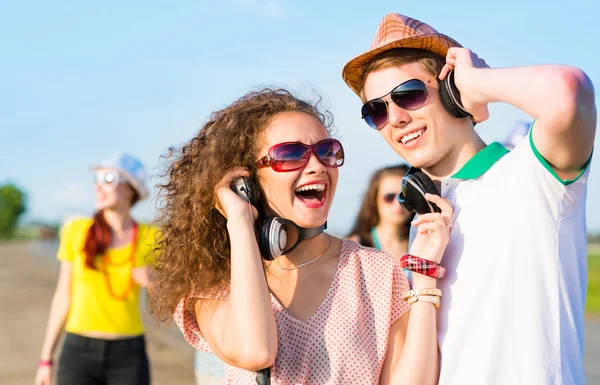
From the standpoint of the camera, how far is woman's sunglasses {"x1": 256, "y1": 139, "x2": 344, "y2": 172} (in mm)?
2711

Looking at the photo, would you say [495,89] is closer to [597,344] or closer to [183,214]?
[183,214]

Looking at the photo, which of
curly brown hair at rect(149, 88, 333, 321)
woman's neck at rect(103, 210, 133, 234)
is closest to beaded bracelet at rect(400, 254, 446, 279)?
curly brown hair at rect(149, 88, 333, 321)

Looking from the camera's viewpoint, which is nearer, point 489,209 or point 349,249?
point 489,209

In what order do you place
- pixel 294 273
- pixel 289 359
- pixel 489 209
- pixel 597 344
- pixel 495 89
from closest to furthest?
pixel 495 89
pixel 489 209
pixel 289 359
pixel 294 273
pixel 597 344

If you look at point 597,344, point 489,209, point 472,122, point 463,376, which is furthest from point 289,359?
point 597,344

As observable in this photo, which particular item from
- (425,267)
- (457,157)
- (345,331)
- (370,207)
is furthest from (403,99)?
(370,207)

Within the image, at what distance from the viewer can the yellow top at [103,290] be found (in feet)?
17.0

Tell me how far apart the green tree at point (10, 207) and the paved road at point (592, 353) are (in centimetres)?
11085

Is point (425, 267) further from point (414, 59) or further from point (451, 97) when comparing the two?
point (414, 59)

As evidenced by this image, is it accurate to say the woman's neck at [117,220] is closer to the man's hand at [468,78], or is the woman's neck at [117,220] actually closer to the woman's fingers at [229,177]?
the woman's fingers at [229,177]

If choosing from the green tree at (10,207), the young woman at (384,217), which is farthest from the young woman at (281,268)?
the green tree at (10,207)

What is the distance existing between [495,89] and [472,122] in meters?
0.51

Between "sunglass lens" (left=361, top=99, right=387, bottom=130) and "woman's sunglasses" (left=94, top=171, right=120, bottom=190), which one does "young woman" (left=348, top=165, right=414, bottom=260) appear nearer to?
"woman's sunglasses" (left=94, top=171, right=120, bottom=190)

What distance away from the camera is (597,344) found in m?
11.1
